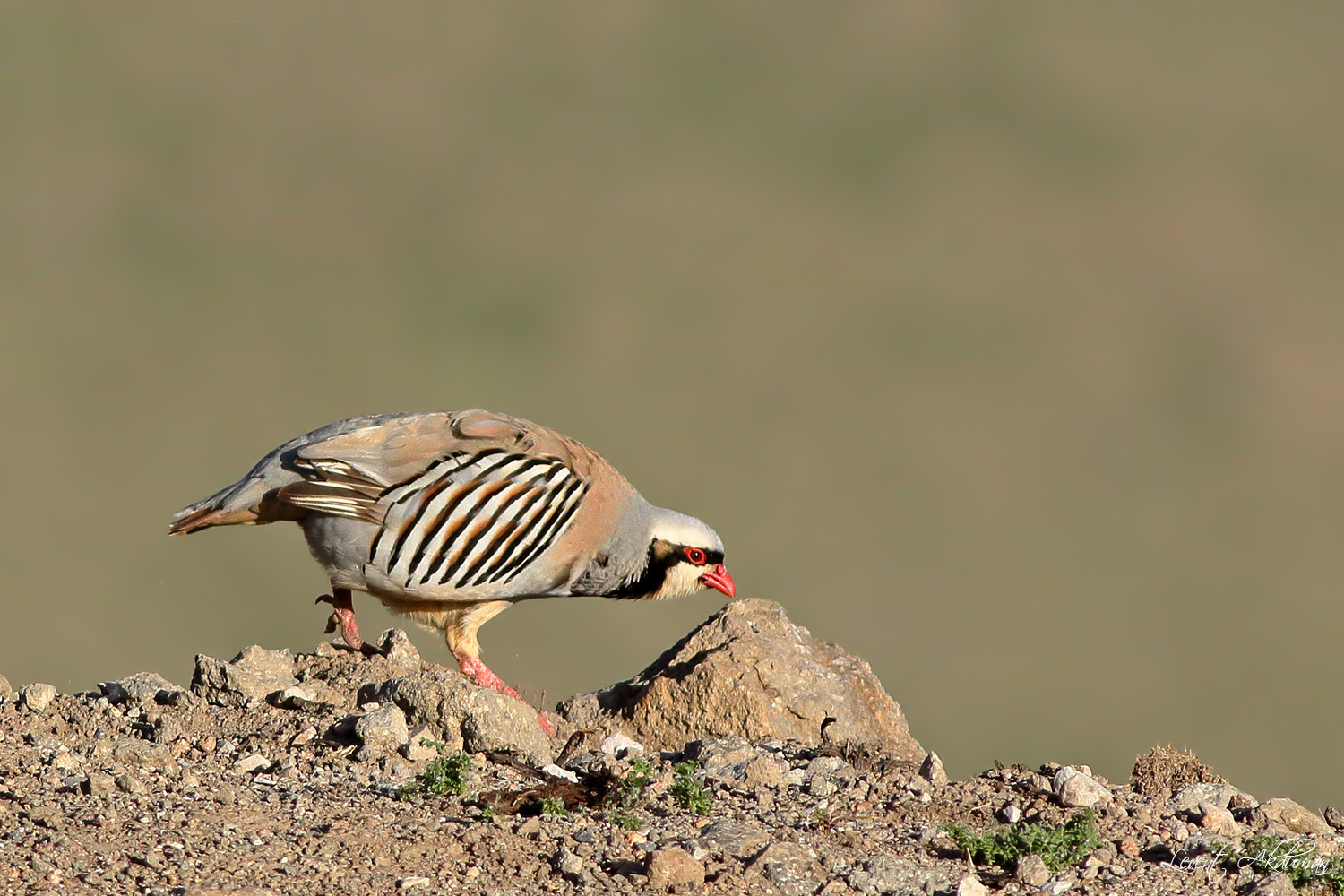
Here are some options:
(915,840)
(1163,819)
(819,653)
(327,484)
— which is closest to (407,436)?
(327,484)

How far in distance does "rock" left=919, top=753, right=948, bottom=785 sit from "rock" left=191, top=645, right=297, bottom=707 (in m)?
3.09

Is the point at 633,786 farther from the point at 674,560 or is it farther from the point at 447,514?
the point at 674,560

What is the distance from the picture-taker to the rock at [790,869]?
4922 mm

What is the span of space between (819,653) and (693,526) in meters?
1.53

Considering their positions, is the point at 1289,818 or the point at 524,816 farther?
the point at 1289,818

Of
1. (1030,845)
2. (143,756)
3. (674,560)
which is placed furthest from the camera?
(674,560)

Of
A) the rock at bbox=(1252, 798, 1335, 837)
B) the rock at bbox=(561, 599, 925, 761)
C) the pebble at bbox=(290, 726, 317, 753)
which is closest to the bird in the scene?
the rock at bbox=(561, 599, 925, 761)

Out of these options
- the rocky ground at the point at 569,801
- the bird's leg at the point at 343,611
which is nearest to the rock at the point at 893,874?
the rocky ground at the point at 569,801

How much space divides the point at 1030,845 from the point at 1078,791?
668mm

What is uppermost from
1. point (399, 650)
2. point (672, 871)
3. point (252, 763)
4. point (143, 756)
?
point (399, 650)

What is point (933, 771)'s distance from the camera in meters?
6.18

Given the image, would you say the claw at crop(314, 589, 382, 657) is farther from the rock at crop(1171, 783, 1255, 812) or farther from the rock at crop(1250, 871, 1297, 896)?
the rock at crop(1250, 871, 1297, 896)

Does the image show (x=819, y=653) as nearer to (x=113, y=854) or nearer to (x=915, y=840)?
(x=915, y=840)

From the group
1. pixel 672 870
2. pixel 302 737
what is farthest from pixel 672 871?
pixel 302 737
